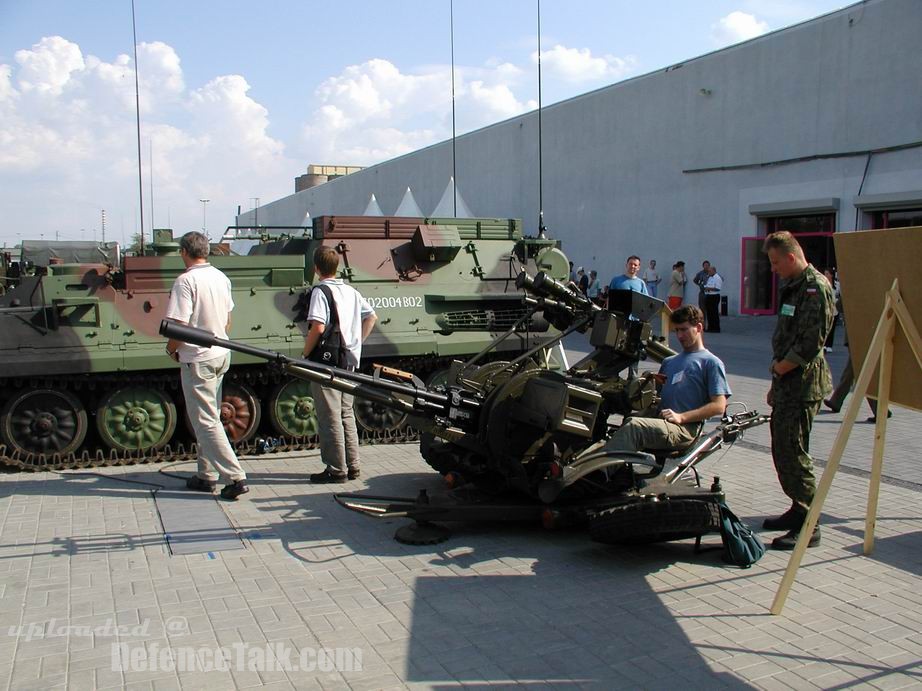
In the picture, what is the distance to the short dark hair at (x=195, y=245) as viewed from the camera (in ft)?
22.5

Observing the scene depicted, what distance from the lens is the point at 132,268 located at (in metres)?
8.39

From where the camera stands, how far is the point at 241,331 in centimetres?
852

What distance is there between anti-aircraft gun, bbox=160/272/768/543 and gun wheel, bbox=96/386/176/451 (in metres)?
2.61

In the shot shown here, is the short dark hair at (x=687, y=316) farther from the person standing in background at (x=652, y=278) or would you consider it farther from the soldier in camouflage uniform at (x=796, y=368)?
the person standing in background at (x=652, y=278)

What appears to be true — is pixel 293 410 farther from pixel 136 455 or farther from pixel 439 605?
pixel 439 605

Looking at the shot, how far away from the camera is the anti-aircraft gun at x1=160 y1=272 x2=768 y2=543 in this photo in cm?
534

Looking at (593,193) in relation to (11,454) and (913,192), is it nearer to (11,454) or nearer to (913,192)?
(913,192)

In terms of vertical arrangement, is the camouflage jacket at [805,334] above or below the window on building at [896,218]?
below

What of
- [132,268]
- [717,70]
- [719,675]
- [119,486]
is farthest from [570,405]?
[717,70]

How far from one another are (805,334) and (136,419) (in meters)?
5.87

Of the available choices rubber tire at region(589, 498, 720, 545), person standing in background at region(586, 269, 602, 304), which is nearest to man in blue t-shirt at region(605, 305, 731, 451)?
rubber tire at region(589, 498, 720, 545)

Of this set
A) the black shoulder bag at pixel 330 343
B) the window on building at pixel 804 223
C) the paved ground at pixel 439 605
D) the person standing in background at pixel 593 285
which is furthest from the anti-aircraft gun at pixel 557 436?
the person standing in background at pixel 593 285

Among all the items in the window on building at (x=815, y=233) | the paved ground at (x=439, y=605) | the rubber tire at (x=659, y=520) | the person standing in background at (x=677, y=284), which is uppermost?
the window on building at (x=815, y=233)

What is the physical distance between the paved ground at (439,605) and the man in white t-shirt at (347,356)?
2.19 feet
